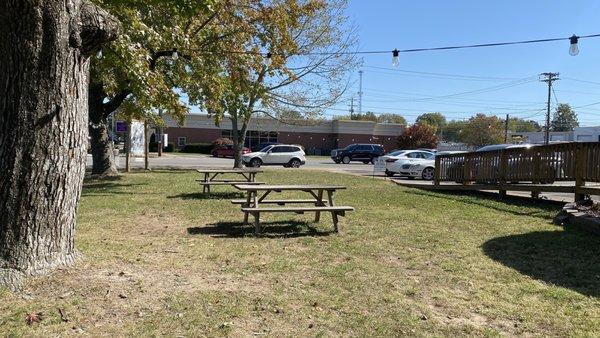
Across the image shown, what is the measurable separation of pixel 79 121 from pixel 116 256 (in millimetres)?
1779

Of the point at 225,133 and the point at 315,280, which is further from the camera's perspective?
the point at 225,133

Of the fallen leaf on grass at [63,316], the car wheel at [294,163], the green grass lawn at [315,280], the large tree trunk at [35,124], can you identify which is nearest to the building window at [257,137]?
the car wheel at [294,163]

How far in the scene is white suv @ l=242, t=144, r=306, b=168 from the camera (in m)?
34.9

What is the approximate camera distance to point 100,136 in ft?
65.3

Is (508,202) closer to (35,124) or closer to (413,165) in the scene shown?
(35,124)

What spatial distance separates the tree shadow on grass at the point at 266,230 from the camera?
798 centimetres

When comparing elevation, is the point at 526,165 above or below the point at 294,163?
above

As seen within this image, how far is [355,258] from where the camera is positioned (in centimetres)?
653

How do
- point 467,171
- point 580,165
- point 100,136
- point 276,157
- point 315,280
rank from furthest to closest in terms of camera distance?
point 276,157 → point 100,136 → point 467,171 → point 580,165 → point 315,280

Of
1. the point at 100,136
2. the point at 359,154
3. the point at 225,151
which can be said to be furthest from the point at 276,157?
the point at 100,136

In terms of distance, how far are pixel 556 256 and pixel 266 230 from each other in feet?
13.5

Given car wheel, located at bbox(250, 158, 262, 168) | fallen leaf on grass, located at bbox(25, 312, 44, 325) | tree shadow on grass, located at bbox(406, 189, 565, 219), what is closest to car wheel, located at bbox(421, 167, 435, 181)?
tree shadow on grass, located at bbox(406, 189, 565, 219)

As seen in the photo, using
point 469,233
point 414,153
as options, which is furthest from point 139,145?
point 469,233

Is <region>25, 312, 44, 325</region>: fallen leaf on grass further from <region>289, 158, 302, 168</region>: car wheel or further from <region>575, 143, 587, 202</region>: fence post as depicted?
<region>289, 158, 302, 168</region>: car wheel
